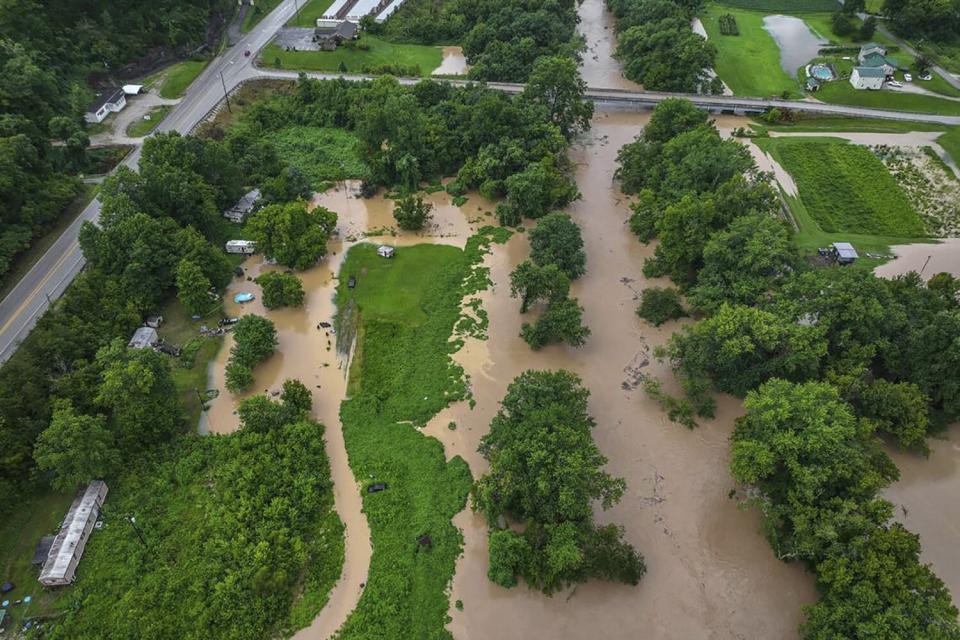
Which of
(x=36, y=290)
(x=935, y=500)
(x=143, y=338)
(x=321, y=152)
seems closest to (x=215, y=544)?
(x=143, y=338)

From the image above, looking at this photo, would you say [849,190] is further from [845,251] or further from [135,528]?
[135,528]

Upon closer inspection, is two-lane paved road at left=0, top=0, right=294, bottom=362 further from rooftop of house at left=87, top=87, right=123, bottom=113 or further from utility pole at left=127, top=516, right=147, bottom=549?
utility pole at left=127, top=516, right=147, bottom=549

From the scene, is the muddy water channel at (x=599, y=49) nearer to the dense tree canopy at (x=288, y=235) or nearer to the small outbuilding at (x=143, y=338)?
the dense tree canopy at (x=288, y=235)

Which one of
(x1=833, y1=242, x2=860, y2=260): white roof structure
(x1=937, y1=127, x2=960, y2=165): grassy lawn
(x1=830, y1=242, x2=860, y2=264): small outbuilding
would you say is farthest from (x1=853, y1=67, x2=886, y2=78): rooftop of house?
(x1=830, y1=242, x2=860, y2=264): small outbuilding

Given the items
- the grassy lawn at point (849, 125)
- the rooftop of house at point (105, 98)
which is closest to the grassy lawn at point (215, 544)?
the rooftop of house at point (105, 98)

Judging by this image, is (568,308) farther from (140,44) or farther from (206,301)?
(140,44)
